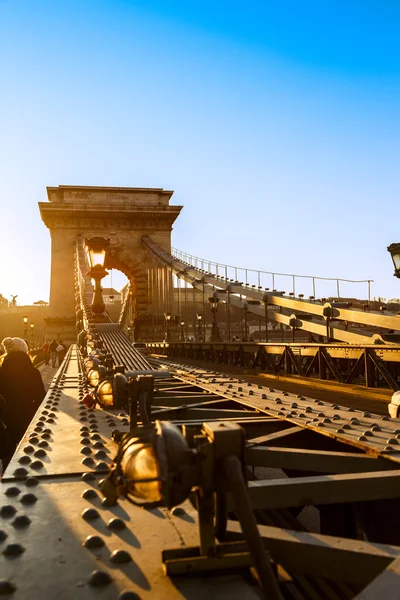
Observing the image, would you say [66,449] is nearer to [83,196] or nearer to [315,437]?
[315,437]

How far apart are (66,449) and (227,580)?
2.14m

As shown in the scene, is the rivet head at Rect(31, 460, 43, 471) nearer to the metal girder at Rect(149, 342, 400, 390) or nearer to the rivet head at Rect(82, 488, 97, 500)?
the rivet head at Rect(82, 488, 97, 500)

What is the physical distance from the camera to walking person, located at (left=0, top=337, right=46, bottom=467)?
586 centimetres

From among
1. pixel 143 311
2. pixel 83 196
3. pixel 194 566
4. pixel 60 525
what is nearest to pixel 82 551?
pixel 60 525

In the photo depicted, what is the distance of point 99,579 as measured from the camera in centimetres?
199

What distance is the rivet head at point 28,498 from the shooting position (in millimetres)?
2857

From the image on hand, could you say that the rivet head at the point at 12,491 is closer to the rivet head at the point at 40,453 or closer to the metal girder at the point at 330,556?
the rivet head at the point at 40,453

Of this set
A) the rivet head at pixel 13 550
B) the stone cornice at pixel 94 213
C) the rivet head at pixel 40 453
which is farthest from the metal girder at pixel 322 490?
the stone cornice at pixel 94 213

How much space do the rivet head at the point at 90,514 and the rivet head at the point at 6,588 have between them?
0.65 m

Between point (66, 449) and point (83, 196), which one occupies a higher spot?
point (83, 196)

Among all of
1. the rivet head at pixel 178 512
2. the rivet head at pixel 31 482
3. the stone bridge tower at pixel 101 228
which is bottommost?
the rivet head at pixel 178 512

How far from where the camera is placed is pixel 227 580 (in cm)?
200

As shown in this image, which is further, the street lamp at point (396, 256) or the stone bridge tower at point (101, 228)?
the stone bridge tower at point (101, 228)

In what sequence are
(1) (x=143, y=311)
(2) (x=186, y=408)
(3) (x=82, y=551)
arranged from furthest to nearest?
1. (1) (x=143, y=311)
2. (2) (x=186, y=408)
3. (3) (x=82, y=551)
